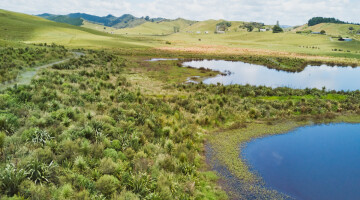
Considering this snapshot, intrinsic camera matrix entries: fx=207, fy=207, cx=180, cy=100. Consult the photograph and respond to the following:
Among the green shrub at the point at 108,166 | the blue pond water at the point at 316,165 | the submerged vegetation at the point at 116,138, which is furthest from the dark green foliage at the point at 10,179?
the blue pond water at the point at 316,165

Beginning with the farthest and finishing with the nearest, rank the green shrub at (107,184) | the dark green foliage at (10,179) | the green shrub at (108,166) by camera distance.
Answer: the green shrub at (108,166)
the green shrub at (107,184)
the dark green foliage at (10,179)

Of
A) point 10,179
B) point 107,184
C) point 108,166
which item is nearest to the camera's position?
point 10,179

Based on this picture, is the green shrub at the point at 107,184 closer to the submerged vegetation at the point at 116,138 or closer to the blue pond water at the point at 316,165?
the submerged vegetation at the point at 116,138

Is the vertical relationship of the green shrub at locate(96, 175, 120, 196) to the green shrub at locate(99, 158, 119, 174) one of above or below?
below

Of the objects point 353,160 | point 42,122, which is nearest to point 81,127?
point 42,122

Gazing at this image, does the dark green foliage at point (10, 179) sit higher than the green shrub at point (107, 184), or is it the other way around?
the dark green foliage at point (10, 179)

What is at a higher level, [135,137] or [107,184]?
[135,137]

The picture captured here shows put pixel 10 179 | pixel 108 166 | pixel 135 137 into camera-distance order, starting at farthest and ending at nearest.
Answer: pixel 135 137 → pixel 108 166 → pixel 10 179

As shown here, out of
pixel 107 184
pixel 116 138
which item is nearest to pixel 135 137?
pixel 116 138

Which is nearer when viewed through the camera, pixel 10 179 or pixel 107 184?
pixel 10 179

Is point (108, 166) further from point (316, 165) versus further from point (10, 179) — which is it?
point (316, 165)

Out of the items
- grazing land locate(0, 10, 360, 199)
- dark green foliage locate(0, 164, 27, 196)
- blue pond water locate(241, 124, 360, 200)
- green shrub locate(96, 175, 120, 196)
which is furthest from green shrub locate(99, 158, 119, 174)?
blue pond water locate(241, 124, 360, 200)

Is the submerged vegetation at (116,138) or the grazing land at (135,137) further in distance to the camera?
the grazing land at (135,137)

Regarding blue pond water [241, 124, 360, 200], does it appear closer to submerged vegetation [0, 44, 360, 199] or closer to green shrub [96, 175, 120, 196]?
submerged vegetation [0, 44, 360, 199]
